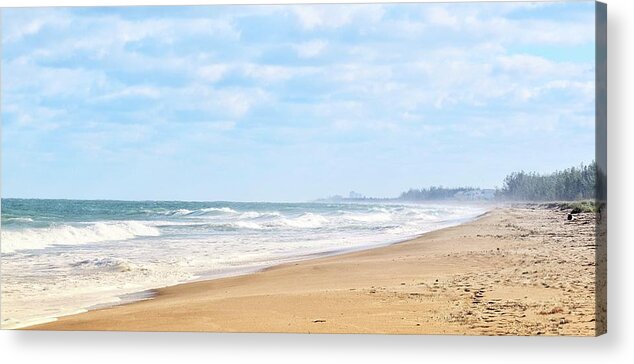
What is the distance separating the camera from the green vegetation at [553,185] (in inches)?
303

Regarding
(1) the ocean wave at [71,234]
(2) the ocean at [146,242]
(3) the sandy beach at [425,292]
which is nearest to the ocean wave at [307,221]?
(2) the ocean at [146,242]

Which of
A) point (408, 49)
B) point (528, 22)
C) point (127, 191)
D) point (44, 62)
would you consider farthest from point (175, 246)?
point (528, 22)

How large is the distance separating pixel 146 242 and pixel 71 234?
20.8 inches

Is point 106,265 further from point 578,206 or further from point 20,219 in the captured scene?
point 578,206

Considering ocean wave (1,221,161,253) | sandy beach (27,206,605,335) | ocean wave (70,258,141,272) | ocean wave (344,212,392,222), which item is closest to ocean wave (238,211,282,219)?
sandy beach (27,206,605,335)

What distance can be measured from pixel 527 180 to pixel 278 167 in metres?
1.69

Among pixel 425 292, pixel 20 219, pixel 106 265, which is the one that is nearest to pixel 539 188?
pixel 425 292

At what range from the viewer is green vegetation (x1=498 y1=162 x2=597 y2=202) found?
7.70 meters

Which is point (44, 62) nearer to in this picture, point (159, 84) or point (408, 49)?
point (159, 84)

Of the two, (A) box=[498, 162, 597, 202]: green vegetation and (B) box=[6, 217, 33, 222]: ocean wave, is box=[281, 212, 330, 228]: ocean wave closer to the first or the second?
(A) box=[498, 162, 597, 202]: green vegetation

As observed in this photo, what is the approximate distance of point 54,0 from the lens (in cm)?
830

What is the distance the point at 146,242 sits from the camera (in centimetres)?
834

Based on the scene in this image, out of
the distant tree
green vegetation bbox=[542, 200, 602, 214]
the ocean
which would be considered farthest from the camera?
the ocean

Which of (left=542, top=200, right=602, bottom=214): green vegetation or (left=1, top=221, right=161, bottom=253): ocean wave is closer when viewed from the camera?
(left=542, top=200, right=602, bottom=214): green vegetation
